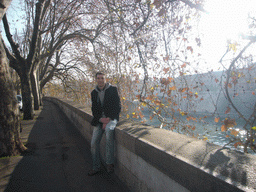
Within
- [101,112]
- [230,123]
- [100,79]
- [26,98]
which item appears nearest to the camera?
[230,123]

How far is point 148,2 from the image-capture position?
15.1 ft

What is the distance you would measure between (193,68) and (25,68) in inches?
363

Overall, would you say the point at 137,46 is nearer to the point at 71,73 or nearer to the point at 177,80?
the point at 177,80

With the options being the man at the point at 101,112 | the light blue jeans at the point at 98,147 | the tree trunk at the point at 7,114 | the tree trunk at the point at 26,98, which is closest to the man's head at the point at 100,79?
the man at the point at 101,112

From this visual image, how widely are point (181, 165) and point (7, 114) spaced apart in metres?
4.18

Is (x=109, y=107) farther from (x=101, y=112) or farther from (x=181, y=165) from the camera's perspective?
(x=181, y=165)

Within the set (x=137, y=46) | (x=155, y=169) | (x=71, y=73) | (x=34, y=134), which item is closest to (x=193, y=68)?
(x=137, y=46)

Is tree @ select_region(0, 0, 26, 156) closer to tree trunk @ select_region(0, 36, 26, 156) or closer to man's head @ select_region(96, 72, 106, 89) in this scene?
tree trunk @ select_region(0, 36, 26, 156)

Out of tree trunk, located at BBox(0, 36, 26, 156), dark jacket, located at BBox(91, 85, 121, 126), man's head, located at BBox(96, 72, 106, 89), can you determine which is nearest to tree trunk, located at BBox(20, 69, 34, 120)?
tree trunk, located at BBox(0, 36, 26, 156)

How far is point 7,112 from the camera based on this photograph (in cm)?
434

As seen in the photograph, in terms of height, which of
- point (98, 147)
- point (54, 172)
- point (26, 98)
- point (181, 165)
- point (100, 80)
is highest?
point (100, 80)

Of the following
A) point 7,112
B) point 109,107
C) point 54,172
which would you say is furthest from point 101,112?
point 7,112

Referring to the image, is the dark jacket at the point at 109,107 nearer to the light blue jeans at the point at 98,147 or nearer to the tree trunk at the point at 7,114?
the light blue jeans at the point at 98,147

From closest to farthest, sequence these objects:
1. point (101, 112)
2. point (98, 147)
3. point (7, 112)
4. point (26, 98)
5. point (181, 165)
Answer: point (181, 165) < point (98, 147) < point (101, 112) < point (7, 112) < point (26, 98)
